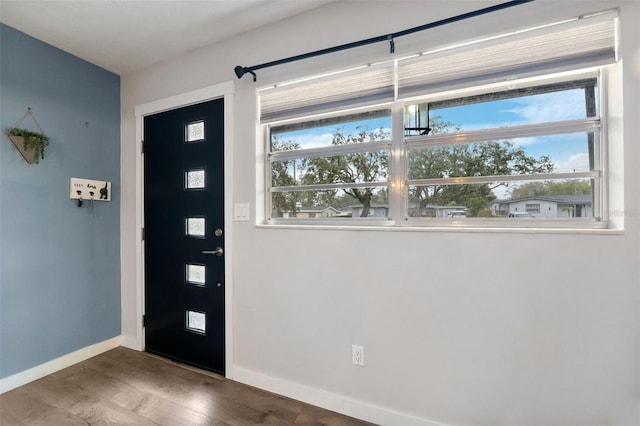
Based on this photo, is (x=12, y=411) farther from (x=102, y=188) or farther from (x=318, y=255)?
(x=318, y=255)

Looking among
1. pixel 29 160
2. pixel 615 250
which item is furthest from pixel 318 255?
pixel 29 160

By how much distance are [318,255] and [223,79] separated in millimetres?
1553

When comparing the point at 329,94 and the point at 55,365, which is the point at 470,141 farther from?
the point at 55,365

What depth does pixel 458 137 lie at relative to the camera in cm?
159

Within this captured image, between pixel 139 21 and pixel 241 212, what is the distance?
59.2 inches

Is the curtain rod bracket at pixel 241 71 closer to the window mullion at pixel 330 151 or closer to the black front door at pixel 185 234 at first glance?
the black front door at pixel 185 234

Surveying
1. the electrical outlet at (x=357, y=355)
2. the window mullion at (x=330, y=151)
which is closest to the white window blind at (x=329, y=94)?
the window mullion at (x=330, y=151)

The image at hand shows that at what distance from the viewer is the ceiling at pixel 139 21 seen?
5.90ft

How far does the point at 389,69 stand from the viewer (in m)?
1.68

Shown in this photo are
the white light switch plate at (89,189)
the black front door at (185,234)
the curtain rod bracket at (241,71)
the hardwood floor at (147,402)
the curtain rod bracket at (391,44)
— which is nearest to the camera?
the curtain rod bracket at (391,44)

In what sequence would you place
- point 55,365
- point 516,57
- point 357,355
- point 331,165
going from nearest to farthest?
point 516,57, point 357,355, point 331,165, point 55,365

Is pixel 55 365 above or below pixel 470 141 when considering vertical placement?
below

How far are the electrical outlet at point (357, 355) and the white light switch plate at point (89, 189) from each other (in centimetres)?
254

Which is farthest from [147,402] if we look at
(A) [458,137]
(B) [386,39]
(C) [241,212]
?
(B) [386,39]
